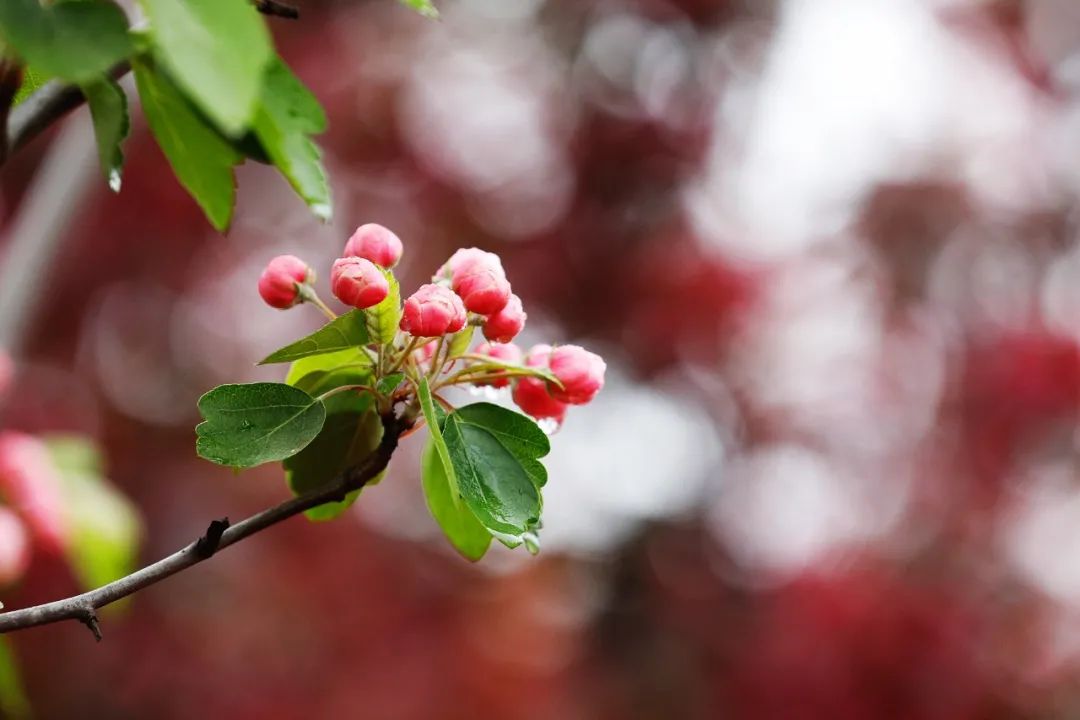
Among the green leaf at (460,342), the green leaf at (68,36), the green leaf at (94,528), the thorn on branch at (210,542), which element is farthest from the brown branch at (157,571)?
the green leaf at (94,528)

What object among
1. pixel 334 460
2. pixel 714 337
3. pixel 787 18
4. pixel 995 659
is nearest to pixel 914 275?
pixel 714 337

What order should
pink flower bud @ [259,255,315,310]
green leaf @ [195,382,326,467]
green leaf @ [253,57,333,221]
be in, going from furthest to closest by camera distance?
pink flower bud @ [259,255,315,310]
green leaf @ [195,382,326,467]
green leaf @ [253,57,333,221]

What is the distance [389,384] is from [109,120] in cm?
21

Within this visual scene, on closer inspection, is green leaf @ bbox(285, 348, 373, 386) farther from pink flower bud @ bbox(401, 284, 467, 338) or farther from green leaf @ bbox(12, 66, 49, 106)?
green leaf @ bbox(12, 66, 49, 106)

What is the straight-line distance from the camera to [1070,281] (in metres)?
4.70

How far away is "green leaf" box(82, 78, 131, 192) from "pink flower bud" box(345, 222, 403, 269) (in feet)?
0.56

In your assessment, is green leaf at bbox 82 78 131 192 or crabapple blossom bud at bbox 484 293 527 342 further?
crabapple blossom bud at bbox 484 293 527 342

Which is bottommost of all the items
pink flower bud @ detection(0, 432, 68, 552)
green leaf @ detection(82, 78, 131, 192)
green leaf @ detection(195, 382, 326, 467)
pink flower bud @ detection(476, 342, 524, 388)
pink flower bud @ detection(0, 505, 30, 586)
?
pink flower bud @ detection(0, 505, 30, 586)

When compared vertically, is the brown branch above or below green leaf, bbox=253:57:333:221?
below

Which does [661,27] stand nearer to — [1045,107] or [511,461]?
[1045,107]

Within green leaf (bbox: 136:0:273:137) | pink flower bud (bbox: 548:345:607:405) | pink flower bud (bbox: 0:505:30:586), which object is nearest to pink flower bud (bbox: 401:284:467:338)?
pink flower bud (bbox: 548:345:607:405)

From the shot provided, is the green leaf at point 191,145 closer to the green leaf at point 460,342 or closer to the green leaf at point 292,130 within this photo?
the green leaf at point 292,130

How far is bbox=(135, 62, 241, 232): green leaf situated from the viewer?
483mm

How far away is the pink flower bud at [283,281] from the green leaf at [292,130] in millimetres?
187
